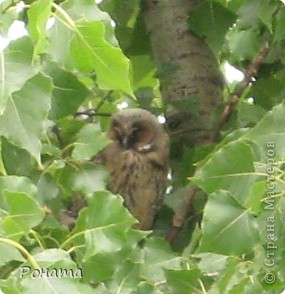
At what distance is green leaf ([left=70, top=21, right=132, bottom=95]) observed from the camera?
127 centimetres

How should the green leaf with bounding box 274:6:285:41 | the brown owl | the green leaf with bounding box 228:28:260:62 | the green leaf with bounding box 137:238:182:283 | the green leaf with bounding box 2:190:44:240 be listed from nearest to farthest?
the green leaf with bounding box 2:190:44:240 < the green leaf with bounding box 137:238:182:283 < the green leaf with bounding box 274:6:285:41 < the green leaf with bounding box 228:28:260:62 < the brown owl

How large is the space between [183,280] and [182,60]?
0.84 metres

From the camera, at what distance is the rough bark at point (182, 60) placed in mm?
2111

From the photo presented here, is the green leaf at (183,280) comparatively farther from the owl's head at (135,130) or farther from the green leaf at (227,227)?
the owl's head at (135,130)

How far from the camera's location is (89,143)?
4.91 feet

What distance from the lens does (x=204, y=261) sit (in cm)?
146

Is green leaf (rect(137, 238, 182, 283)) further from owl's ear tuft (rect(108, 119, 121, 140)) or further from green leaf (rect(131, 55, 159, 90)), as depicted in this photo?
owl's ear tuft (rect(108, 119, 121, 140))

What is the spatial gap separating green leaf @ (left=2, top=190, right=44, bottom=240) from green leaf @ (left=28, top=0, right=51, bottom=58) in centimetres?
18

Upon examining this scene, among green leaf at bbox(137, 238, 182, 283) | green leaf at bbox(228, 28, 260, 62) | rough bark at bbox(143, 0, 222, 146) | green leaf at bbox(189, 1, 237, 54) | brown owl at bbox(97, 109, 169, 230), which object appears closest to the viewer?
green leaf at bbox(137, 238, 182, 283)

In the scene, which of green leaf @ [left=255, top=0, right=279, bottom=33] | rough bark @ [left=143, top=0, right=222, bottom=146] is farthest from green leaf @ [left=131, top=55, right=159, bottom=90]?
green leaf @ [left=255, top=0, right=279, bottom=33]

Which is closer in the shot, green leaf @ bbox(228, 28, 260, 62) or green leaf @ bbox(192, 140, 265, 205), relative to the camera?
green leaf @ bbox(192, 140, 265, 205)

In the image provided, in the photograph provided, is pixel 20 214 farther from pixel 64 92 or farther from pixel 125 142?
pixel 125 142

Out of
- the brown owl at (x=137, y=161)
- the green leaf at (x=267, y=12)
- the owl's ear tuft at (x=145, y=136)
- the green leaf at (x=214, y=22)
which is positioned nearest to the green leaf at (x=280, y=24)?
the green leaf at (x=267, y=12)

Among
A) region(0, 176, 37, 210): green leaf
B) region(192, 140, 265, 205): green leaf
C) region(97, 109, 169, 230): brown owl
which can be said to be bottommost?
region(97, 109, 169, 230): brown owl
